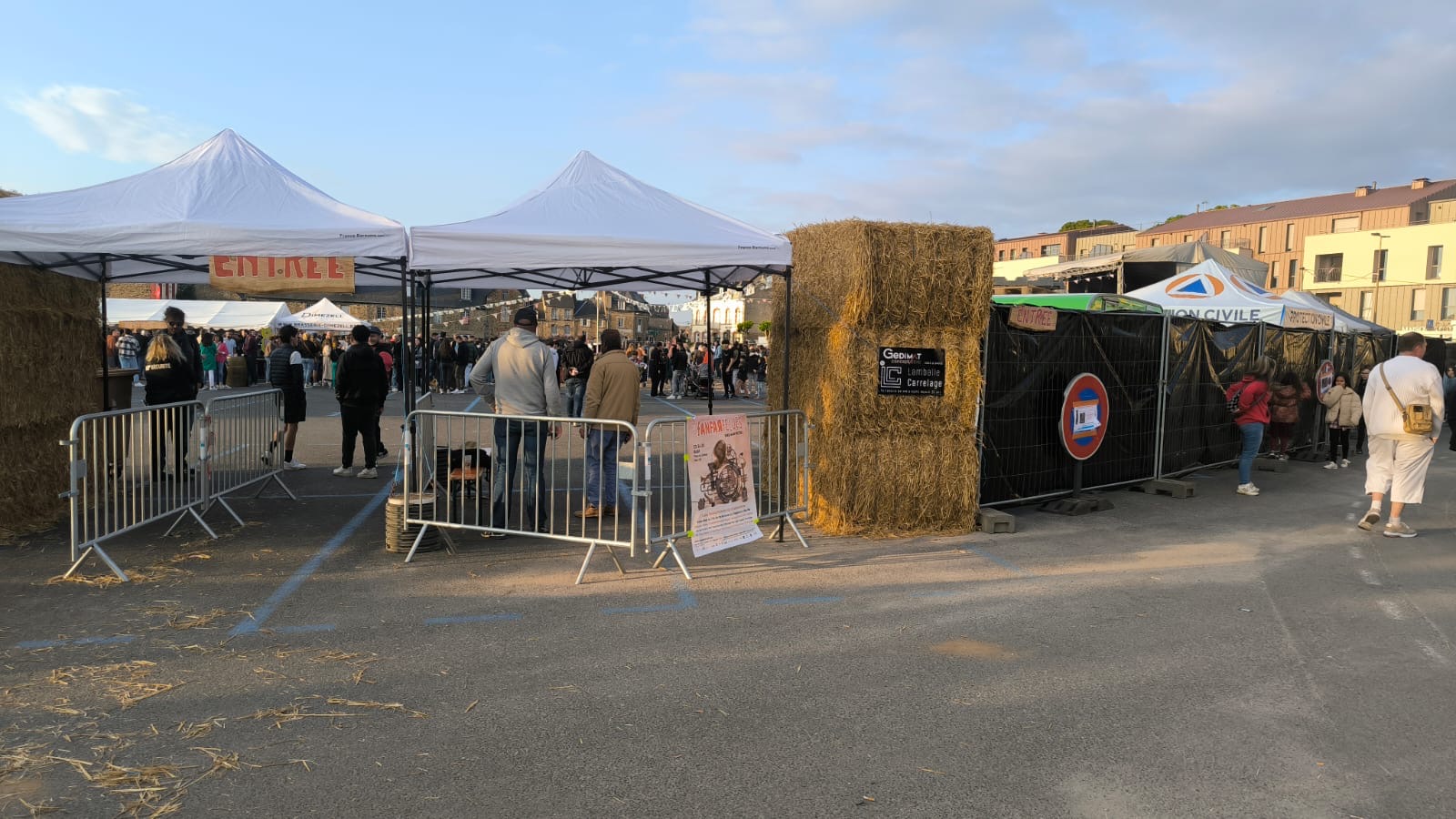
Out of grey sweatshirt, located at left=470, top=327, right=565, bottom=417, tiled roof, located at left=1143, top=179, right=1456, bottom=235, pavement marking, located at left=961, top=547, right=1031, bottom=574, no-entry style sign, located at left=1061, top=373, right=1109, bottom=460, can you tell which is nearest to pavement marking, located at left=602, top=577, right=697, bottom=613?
grey sweatshirt, located at left=470, top=327, right=565, bottom=417

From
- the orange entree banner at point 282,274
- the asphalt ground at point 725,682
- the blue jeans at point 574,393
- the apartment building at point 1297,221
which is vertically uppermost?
the apartment building at point 1297,221

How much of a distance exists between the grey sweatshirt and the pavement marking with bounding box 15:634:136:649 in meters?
3.24

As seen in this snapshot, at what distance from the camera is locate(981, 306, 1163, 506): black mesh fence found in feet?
27.5

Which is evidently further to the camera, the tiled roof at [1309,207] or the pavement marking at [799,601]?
the tiled roof at [1309,207]

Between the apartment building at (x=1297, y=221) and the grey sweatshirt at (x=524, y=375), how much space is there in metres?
66.0

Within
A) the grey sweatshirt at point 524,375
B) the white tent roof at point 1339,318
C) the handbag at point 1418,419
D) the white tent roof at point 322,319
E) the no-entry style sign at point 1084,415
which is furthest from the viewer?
the white tent roof at point 322,319

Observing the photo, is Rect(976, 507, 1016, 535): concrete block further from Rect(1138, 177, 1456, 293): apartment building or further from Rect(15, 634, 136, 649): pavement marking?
Rect(1138, 177, 1456, 293): apartment building

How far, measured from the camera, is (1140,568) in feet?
22.2

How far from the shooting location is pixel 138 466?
6.76 meters

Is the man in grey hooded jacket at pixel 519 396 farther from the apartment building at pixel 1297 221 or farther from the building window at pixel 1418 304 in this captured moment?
the apartment building at pixel 1297 221

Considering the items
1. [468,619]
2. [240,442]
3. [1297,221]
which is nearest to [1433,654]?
[468,619]

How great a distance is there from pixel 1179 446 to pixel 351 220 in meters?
10.2

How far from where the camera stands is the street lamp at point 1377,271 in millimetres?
54781

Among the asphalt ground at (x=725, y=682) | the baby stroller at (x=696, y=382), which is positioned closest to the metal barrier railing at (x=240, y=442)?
the asphalt ground at (x=725, y=682)
